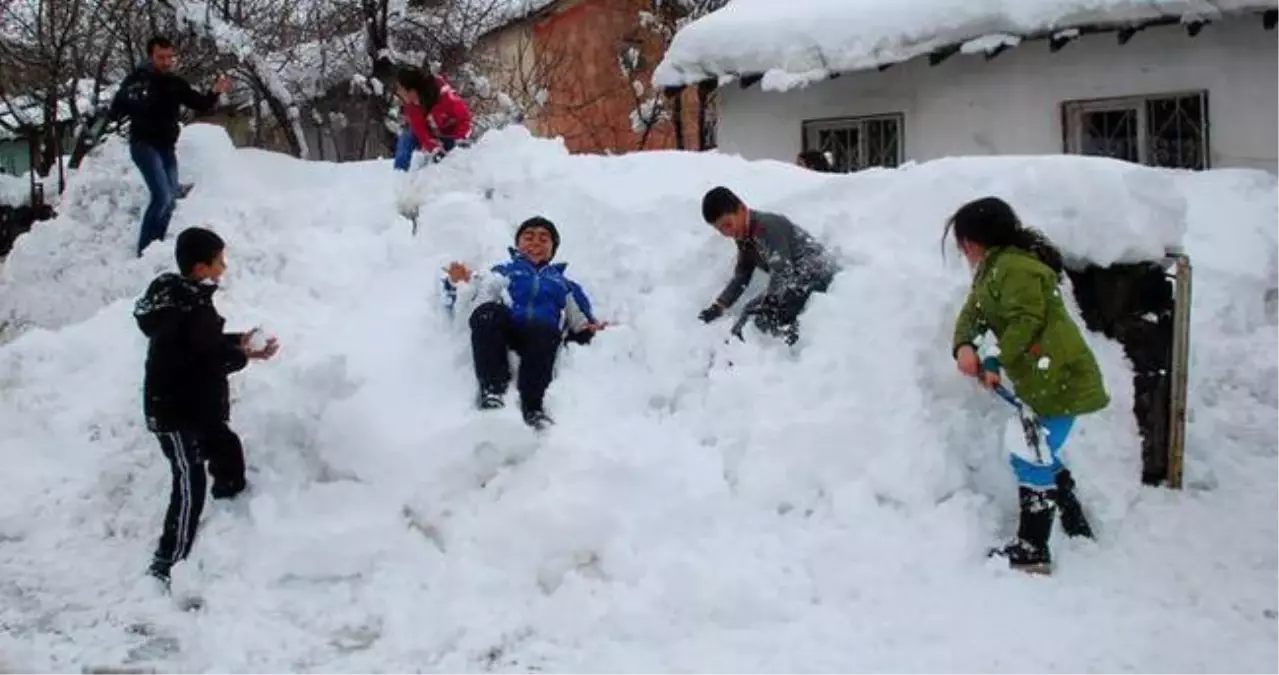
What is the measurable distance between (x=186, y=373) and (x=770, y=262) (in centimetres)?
294

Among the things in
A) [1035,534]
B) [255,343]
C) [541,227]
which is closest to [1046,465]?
[1035,534]

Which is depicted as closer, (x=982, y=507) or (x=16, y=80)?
(x=982, y=507)

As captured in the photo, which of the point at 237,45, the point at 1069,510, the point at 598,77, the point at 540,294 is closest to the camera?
the point at 1069,510

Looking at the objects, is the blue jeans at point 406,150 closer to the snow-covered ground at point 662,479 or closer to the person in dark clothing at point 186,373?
the snow-covered ground at point 662,479

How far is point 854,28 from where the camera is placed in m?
10.8

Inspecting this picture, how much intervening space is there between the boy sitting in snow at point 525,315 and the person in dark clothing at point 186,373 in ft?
3.72

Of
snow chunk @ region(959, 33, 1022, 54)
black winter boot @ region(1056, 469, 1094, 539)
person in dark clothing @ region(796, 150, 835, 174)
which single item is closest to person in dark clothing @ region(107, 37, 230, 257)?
person in dark clothing @ region(796, 150, 835, 174)

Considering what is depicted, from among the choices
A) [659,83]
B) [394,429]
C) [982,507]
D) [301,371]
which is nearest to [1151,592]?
[982,507]

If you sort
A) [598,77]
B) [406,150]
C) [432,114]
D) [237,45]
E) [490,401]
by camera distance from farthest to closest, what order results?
[598,77] → [237,45] → [406,150] → [432,114] → [490,401]

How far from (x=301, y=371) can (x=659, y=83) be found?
7801 millimetres

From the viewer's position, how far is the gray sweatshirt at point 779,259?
19.2 ft

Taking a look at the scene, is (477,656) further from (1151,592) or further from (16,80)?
(16,80)

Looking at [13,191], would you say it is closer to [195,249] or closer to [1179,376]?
[195,249]

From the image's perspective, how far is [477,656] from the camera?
12.8 feet
